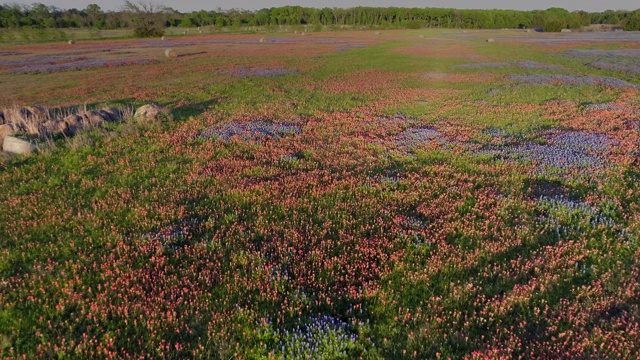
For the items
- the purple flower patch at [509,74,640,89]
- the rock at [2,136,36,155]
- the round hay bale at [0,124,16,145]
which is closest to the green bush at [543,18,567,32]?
the purple flower patch at [509,74,640,89]

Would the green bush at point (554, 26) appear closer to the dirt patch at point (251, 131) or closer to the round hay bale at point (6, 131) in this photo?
the dirt patch at point (251, 131)

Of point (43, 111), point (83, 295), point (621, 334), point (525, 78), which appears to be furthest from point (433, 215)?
point (525, 78)

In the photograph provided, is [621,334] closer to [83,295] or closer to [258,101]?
[83,295]

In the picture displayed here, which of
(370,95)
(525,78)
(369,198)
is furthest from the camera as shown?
(525,78)

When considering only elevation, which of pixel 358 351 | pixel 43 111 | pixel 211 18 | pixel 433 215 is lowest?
pixel 358 351

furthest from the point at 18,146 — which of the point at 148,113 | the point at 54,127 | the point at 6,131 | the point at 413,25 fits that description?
the point at 413,25

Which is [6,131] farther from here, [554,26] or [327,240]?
[554,26]

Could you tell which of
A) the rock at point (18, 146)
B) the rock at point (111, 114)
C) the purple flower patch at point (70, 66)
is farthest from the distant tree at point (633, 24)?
the rock at point (18, 146)
